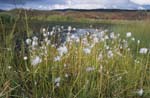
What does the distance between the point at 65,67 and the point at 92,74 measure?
1.35 ft

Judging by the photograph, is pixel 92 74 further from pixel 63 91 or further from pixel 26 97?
pixel 26 97

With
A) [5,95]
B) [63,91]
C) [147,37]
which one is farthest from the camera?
[147,37]

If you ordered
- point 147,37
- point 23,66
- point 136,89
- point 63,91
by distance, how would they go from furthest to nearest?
point 147,37, point 23,66, point 136,89, point 63,91

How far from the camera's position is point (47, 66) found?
16.8 ft

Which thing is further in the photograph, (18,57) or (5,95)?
(18,57)

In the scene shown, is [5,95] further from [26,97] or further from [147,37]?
[147,37]

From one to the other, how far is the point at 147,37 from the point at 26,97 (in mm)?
6867

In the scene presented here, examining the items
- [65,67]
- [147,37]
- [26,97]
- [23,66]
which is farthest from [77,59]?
[147,37]

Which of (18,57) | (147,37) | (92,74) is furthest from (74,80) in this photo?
(147,37)

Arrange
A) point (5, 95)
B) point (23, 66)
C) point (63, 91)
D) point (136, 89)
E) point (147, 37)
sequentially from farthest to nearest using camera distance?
point (147, 37), point (23, 66), point (136, 89), point (63, 91), point (5, 95)

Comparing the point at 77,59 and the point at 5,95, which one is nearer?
the point at 5,95

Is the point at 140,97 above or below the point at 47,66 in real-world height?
below

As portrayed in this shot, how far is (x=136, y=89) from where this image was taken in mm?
5105

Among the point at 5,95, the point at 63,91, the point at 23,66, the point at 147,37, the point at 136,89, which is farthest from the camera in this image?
the point at 147,37
